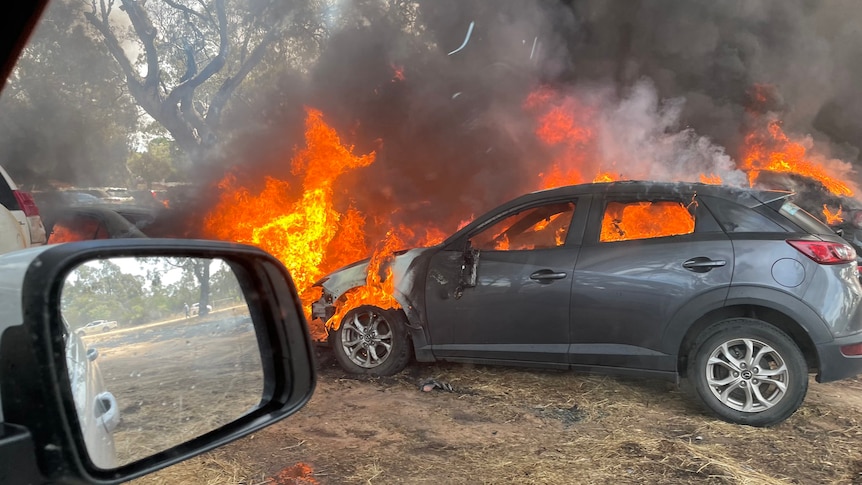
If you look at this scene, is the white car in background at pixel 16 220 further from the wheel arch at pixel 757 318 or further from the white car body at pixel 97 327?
the wheel arch at pixel 757 318

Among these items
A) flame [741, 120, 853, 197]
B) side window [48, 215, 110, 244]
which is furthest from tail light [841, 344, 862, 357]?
side window [48, 215, 110, 244]

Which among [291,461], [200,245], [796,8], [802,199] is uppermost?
[796,8]

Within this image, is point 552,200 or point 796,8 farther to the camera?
point 796,8

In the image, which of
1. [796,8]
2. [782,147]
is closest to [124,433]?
[782,147]

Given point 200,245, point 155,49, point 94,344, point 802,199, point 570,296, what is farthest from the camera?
point 155,49

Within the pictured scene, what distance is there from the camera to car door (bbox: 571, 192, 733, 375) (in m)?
4.13

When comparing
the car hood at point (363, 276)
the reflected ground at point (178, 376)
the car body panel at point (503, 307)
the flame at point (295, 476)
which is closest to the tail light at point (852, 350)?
the car body panel at point (503, 307)

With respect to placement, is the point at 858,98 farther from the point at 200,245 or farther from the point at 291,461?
the point at 200,245

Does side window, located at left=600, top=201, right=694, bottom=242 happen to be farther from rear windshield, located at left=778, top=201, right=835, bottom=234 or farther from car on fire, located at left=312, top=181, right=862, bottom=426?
rear windshield, located at left=778, top=201, right=835, bottom=234

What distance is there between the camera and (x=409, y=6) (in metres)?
10.2

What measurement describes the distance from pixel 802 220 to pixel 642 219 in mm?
1077

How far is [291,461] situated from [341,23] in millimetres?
8617

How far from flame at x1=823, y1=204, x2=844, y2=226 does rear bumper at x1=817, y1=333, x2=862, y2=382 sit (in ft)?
11.9

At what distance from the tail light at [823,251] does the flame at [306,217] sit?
3.97 m
